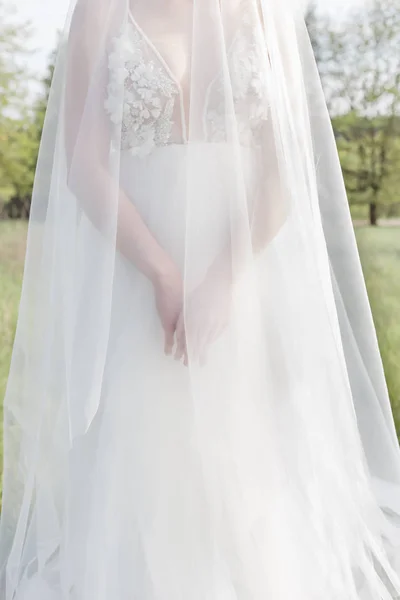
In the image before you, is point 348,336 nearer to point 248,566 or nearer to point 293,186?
point 293,186

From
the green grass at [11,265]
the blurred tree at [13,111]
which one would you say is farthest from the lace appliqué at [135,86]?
the blurred tree at [13,111]

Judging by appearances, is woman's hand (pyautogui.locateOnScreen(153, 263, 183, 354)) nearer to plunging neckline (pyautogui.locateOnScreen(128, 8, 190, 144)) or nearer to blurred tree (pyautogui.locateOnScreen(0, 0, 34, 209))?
plunging neckline (pyautogui.locateOnScreen(128, 8, 190, 144))

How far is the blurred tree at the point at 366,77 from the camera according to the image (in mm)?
2645

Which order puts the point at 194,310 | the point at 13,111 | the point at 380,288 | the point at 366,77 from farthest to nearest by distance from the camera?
the point at 13,111 → the point at 380,288 → the point at 366,77 → the point at 194,310

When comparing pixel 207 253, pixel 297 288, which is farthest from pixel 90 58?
pixel 297 288

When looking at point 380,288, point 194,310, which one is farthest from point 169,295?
point 380,288

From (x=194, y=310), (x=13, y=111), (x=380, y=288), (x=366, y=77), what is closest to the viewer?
(x=194, y=310)

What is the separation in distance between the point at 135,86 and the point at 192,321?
15.3 inches

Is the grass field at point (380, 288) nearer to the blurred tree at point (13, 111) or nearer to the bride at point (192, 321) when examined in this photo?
the blurred tree at point (13, 111)

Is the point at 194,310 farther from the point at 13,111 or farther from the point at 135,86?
the point at 13,111

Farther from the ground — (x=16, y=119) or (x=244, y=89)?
(x=16, y=119)

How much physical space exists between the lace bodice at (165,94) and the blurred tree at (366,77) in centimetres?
171

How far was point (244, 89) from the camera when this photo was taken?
1.07 meters

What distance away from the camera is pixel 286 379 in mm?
1128
